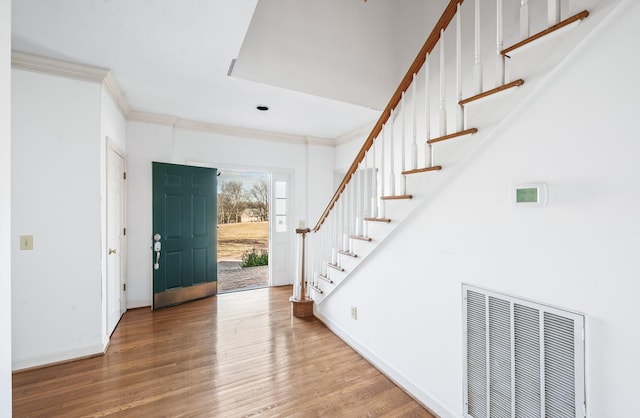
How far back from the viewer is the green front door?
3801mm

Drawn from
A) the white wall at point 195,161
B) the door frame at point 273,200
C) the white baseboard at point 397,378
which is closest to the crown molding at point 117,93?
the white wall at point 195,161

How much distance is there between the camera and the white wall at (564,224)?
108cm

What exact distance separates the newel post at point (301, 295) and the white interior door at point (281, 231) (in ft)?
4.53

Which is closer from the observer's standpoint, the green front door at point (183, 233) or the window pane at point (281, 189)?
the green front door at point (183, 233)

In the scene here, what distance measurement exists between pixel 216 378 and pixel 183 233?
2.34 meters

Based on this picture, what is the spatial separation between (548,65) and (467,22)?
1694mm

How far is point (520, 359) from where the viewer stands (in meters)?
1.43

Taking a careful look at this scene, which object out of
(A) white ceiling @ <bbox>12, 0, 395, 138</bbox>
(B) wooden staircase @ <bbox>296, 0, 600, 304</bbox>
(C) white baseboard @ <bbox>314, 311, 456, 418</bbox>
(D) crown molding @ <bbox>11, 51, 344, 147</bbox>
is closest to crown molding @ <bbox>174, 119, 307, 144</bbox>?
(D) crown molding @ <bbox>11, 51, 344, 147</bbox>

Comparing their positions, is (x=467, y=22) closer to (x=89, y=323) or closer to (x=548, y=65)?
(x=548, y=65)

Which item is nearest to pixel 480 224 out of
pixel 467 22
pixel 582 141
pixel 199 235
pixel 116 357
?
pixel 582 141

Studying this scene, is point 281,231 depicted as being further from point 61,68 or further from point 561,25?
point 561,25

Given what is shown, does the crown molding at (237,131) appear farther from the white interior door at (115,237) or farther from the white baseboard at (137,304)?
the white baseboard at (137,304)

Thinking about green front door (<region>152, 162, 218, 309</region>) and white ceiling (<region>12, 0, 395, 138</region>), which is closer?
white ceiling (<region>12, 0, 395, 138</region>)

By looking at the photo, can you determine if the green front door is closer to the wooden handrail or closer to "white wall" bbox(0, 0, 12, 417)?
the wooden handrail
